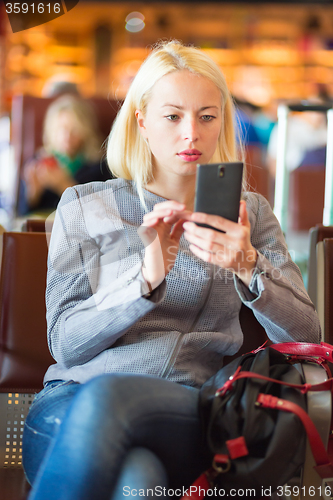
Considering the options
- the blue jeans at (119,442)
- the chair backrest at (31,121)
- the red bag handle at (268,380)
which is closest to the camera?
the blue jeans at (119,442)

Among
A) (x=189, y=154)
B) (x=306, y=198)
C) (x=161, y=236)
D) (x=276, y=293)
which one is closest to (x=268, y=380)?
(x=276, y=293)

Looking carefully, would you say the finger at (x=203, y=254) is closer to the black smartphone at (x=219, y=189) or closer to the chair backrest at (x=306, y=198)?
the black smartphone at (x=219, y=189)

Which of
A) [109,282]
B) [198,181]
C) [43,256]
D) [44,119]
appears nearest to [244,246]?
[198,181]

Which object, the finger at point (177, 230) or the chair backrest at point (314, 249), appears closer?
the finger at point (177, 230)

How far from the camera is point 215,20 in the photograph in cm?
633

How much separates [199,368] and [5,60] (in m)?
6.03

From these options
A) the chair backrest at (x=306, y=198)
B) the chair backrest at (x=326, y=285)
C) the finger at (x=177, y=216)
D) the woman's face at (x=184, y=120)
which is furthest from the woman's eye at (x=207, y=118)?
the chair backrest at (x=306, y=198)

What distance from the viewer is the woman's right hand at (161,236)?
906mm

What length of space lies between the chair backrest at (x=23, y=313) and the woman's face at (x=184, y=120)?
1.21 ft

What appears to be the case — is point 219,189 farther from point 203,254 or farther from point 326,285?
point 326,285

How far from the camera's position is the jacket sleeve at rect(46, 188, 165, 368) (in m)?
0.92

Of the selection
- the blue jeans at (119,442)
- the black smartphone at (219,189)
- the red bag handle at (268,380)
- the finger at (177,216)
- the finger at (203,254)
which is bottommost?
the blue jeans at (119,442)

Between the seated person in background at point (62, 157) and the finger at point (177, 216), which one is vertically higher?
the seated person in background at point (62, 157)

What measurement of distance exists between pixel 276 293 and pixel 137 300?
25 cm
